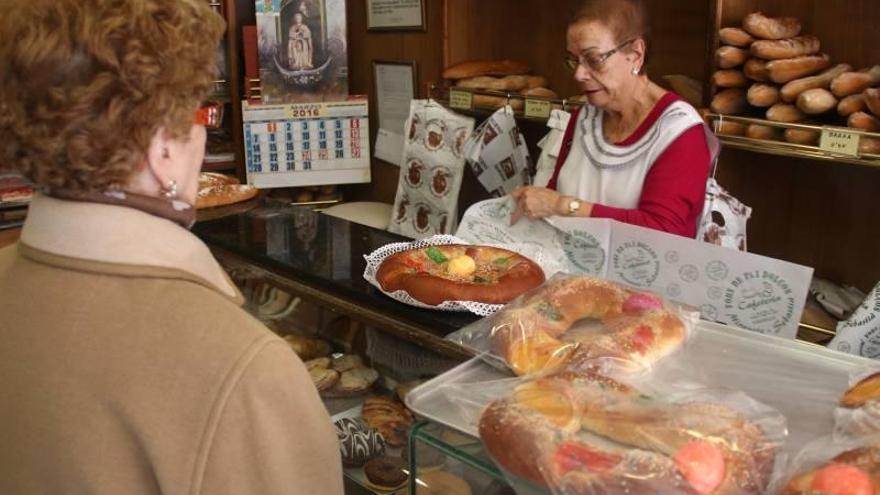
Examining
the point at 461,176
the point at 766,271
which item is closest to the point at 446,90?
the point at 461,176

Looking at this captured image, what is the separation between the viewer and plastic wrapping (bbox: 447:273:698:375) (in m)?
1.04

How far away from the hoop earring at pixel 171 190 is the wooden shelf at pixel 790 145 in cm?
169

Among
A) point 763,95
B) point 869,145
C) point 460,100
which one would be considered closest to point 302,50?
point 460,100

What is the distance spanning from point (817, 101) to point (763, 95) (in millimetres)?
170

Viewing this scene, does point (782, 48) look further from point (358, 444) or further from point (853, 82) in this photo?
point (358, 444)

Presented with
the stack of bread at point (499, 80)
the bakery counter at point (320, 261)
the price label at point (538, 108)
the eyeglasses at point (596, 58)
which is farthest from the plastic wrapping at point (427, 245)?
the stack of bread at point (499, 80)

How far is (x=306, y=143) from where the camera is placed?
3.90 meters

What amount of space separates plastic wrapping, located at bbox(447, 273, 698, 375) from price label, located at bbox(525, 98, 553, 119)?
1.75m

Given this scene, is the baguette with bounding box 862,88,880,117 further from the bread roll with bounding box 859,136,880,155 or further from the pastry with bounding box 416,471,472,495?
the pastry with bounding box 416,471,472,495

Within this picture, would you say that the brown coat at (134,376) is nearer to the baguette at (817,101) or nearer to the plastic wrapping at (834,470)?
the plastic wrapping at (834,470)

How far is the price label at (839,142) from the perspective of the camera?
201cm

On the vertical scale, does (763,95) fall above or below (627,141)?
above

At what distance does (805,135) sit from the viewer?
2.15 m

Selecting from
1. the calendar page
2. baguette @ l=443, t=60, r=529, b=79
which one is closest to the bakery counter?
baguette @ l=443, t=60, r=529, b=79
